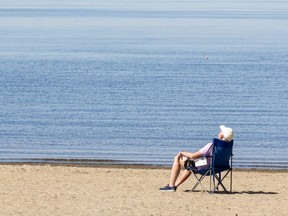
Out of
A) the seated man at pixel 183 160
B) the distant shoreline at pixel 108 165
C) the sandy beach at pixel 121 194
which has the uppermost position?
the seated man at pixel 183 160

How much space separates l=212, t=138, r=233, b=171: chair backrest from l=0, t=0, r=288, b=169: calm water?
515cm

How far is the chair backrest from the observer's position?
13.9 meters

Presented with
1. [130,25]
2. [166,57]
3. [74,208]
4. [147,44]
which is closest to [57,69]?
[166,57]

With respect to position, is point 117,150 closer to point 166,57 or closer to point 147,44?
point 166,57

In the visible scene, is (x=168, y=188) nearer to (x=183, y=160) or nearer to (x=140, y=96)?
(x=183, y=160)

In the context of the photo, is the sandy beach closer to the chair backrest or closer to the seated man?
the seated man

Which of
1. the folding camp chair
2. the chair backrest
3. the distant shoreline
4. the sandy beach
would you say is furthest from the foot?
the distant shoreline

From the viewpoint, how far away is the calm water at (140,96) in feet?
72.4

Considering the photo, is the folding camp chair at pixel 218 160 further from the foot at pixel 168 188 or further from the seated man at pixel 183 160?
the foot at pixel 168 188

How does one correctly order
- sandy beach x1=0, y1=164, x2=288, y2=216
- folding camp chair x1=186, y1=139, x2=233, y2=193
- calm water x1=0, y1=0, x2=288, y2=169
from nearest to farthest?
sandy beach x1=0, y1=164, x2=288, y2=216, folding camp chair x1=186, y1=139, x2=233, y2=193, calm water x1=0, y1=0, x2=288, y2=169

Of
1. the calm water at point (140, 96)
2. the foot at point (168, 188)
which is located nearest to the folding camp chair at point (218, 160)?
the foot at point (168, 188)

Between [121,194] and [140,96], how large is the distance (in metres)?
21.8

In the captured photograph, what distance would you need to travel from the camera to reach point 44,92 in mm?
36906

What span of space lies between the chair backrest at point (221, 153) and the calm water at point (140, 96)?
16.9ft
